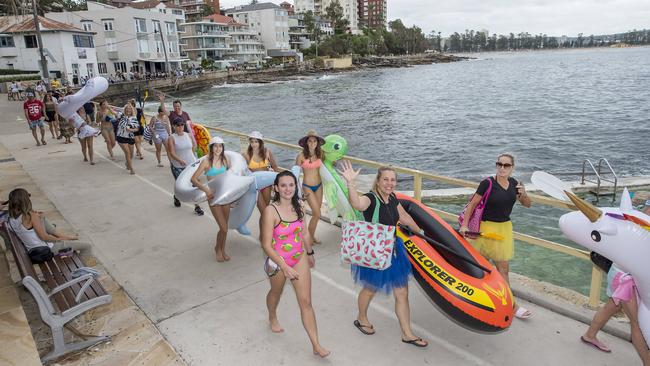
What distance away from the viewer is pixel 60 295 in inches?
179

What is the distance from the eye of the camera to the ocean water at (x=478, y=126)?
13.7 m

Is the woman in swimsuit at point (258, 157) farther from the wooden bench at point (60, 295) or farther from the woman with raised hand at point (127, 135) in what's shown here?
the woman with raised hand at point (127, 135)

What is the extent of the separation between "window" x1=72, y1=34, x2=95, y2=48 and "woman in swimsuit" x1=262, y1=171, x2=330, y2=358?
58.1 m

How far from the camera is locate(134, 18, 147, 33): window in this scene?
68.9m

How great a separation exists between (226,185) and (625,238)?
4.38 meters

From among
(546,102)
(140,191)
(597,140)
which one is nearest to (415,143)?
(597,140)

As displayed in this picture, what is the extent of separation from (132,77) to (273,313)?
68366mm

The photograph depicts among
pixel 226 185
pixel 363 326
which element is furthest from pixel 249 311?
pixel 226 185

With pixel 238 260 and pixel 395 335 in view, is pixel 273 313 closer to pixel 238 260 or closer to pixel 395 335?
pixel 395 335

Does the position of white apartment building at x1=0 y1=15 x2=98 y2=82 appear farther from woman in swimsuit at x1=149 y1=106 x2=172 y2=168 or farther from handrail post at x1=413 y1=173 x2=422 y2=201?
handrail post at x1=413 y1=173 x2=422 y2=201

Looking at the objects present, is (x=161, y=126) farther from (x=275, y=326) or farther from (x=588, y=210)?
(x=588, y=210)

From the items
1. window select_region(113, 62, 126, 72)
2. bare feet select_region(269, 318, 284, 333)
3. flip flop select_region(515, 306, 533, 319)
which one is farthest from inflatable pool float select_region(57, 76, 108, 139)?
window select_region(113, 62, 126, 72)

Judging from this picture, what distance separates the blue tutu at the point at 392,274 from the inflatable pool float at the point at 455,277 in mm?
114

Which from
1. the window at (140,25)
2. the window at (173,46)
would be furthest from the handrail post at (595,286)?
the window at (173,46)
